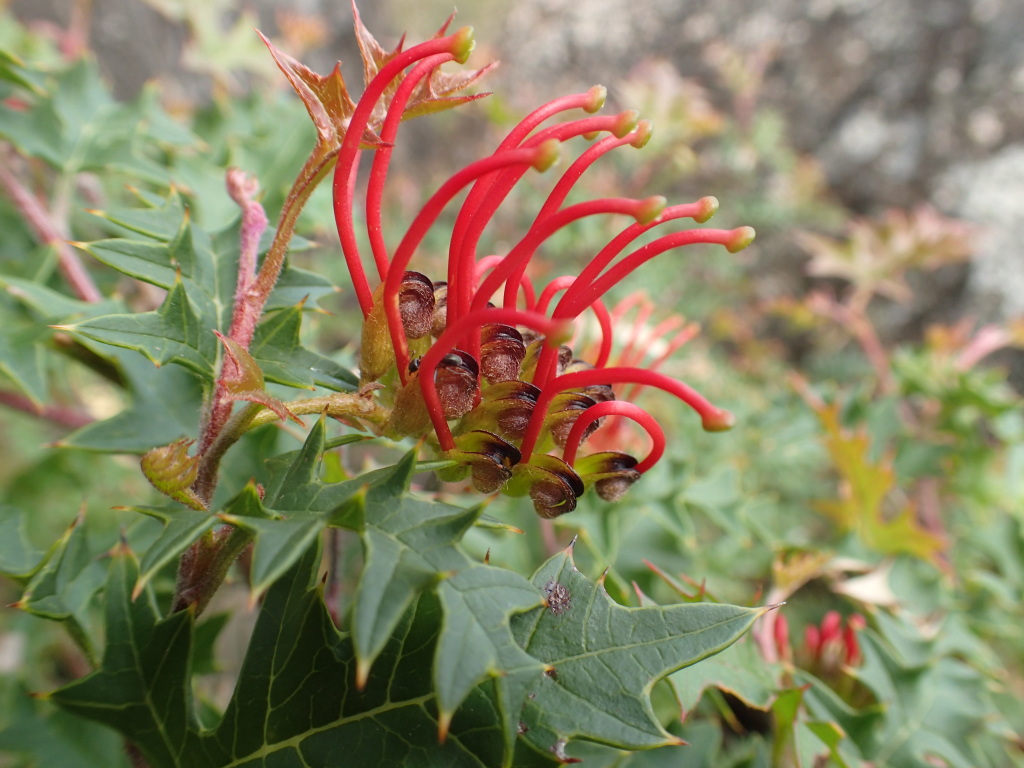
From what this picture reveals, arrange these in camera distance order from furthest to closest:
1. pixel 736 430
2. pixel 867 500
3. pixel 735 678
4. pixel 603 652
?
pixel 736 430 → pixel 867 500 → pixel 735 678 → pixel 603 652

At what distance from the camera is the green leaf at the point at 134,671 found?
0.45 m

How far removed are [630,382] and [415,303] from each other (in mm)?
148

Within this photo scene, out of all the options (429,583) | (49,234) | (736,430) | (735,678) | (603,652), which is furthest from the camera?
(736,430)

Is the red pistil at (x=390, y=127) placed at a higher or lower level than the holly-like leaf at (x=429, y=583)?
higher

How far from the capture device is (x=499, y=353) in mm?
462

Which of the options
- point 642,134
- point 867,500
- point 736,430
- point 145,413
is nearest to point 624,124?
point 642,134

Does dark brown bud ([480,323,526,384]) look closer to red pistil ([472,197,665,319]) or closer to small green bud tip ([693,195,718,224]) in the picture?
red pistil ([472,197,665,319])

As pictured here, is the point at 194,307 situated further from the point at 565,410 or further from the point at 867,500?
the point at 867,500

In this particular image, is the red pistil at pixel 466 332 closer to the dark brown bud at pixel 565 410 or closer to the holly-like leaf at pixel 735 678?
the dark brown bud at pixel 565 410

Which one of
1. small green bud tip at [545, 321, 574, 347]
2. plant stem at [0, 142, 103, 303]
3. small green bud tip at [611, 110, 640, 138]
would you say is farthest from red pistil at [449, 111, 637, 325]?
plant stem at [0, 142, 103, 303]

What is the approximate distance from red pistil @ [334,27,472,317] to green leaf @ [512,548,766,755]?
25cm

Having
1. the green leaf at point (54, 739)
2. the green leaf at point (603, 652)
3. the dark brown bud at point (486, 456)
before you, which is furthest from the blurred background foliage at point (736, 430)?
the dark brown bud at point (486, 456)

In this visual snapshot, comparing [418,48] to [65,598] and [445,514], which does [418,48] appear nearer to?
[445,514]

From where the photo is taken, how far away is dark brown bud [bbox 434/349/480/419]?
0.43 meters
